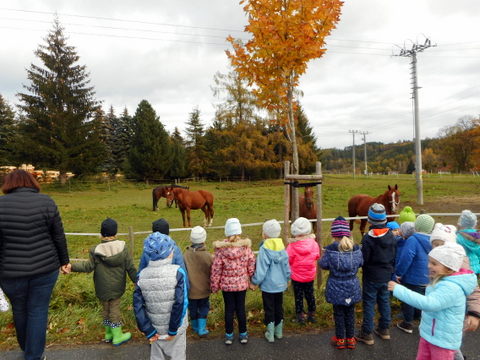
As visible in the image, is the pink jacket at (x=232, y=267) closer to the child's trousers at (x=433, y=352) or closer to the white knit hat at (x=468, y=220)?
the child's trousers at (x=433, y=352)

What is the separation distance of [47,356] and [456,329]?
4.34 meters

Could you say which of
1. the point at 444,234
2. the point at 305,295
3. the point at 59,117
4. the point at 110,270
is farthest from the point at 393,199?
the point at 59,117

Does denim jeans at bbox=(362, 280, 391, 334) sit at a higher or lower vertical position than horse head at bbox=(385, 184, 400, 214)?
lower

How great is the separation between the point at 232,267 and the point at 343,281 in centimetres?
135

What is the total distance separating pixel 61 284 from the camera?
5012 mm

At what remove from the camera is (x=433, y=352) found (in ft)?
8.13

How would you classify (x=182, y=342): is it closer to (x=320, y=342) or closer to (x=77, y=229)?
(x=320, y=342)

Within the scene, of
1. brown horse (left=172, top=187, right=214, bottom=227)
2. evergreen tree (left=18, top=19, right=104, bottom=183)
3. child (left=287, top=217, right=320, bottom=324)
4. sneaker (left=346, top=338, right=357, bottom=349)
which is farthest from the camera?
evergreen tree (left=18, top=19, right=104, bottom=183)

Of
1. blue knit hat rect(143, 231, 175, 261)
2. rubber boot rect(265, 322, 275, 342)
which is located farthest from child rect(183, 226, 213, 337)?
blue knit hat rect(143, 231, 175, 261)

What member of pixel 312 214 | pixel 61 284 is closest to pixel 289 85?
pixel 312 214

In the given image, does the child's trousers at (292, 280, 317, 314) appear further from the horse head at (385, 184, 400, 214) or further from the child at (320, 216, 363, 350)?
the horse head at (385, 184, 400, 214)

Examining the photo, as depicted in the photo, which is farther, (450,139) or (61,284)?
(450,139)

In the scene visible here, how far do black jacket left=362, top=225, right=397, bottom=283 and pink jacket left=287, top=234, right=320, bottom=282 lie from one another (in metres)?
0.67

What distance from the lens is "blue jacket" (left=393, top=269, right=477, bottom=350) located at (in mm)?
2283
